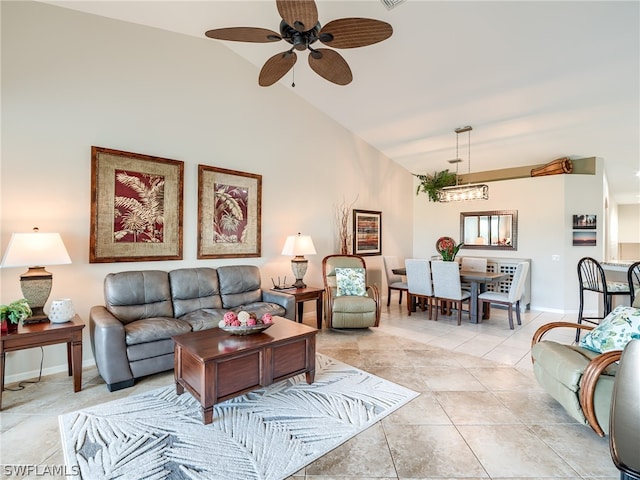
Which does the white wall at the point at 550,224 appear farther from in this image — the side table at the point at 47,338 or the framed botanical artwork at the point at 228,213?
the side table at the point at 47,338

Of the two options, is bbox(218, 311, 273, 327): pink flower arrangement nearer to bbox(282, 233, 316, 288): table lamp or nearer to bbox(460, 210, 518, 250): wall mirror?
bbox(282, 233, 316, 288): table lamp

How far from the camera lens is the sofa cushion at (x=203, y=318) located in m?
3.23

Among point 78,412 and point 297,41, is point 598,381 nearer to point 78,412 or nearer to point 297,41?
point 297,41

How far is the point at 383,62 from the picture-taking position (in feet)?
12.8

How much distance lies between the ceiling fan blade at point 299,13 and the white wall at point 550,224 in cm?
560

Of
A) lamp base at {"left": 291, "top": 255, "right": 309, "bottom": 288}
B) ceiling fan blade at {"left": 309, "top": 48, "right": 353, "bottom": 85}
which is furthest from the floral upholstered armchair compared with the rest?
ceiling fan blade at {"left": 309, "top": 48, "right": 353, "bottom": 85}

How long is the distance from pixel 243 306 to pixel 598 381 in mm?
3401

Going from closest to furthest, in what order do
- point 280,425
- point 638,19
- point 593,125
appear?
point 280,425, point 638,19, point 593,125

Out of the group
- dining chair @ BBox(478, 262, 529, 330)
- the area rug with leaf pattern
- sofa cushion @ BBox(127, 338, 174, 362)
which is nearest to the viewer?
the area rug with leaf pattern

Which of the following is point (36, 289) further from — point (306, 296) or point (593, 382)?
point (593, 382)

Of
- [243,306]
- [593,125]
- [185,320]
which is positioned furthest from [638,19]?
[185,320]

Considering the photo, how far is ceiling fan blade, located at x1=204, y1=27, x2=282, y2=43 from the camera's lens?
7.97 feet

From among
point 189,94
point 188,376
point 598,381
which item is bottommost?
point 188,376

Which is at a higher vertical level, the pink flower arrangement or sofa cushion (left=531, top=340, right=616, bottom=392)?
the pink flower arrangement
